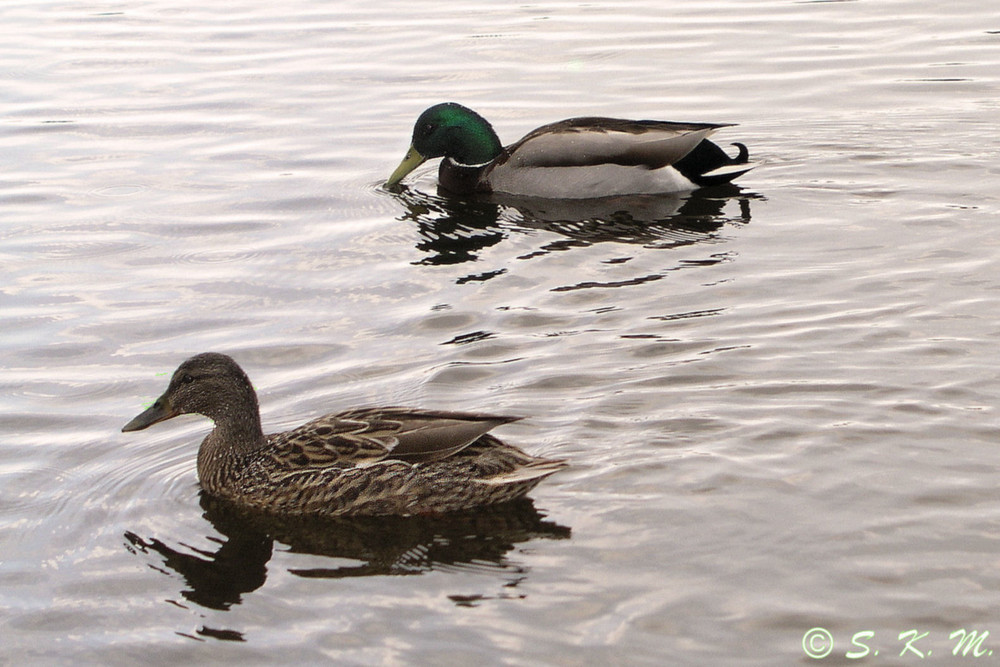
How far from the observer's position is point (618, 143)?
1187 centimetres

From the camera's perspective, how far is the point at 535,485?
653 cm

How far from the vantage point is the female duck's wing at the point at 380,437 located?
6.56 meters

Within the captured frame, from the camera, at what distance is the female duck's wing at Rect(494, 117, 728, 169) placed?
11.9m

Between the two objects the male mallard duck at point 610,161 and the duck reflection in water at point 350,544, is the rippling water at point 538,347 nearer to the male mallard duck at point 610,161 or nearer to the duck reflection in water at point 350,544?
the duck reflection in water at point 350,544

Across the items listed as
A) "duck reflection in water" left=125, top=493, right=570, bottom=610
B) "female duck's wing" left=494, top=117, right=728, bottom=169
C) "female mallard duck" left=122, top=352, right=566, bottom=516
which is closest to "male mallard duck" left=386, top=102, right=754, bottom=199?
"female duck's wing" left=494, top=117, right=728, bottom=169

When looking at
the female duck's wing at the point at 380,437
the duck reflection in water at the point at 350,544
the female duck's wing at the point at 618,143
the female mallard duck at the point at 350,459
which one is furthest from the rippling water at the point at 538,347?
the female duck's wing at the point at 618,143

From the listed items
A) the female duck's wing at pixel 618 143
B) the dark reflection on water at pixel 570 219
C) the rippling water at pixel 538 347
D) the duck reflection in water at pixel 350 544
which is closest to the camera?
the rippling water at pixel 538 347

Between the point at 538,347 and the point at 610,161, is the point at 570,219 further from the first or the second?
the point at 538,347

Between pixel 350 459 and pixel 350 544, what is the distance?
1.49 ft

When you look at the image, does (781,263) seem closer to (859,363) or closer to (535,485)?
(859,363)

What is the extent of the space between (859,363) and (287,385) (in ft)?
9.75

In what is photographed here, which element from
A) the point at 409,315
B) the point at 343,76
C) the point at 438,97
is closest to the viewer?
the point at 409,315

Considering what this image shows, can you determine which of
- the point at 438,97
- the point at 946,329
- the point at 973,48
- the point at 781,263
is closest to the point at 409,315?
the point at 781,263

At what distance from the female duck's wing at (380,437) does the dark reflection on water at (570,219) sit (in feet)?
10.5
